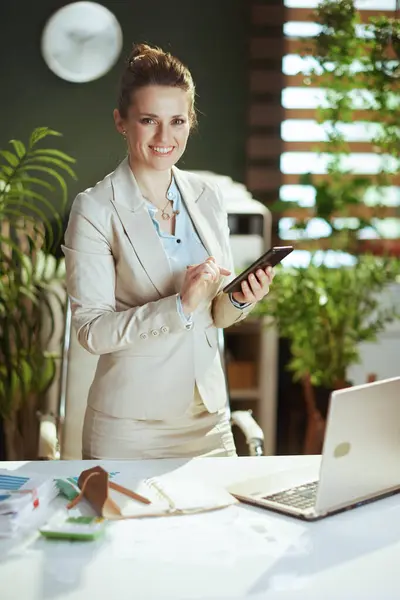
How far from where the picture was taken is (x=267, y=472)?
1983 millimetres

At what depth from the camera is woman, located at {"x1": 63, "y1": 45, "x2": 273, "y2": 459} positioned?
2129mm

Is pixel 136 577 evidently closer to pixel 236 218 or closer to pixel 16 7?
pixel 236 218

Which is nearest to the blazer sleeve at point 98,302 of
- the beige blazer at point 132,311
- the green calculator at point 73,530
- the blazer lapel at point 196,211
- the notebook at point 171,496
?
the beige blazer at point 132,311

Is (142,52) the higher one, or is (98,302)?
(142,52)

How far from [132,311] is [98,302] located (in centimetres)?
8

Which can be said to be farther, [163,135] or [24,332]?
[24,332]

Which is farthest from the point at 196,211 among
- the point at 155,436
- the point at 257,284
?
the point at 155,436

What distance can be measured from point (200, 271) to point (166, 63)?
54 centimetres

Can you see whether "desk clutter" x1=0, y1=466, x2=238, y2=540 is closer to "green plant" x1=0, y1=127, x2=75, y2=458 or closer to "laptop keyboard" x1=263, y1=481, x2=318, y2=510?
"laptop keyboard" x1=263, y1=481, x2=318, y2=510

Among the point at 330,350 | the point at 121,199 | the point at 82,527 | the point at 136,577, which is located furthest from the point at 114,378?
the point at 330,350

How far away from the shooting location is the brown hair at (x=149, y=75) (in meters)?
2.21

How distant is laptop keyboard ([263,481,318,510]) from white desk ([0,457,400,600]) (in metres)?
0.06

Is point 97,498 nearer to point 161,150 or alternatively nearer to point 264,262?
point 264,262

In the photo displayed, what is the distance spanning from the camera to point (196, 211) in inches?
91.3
